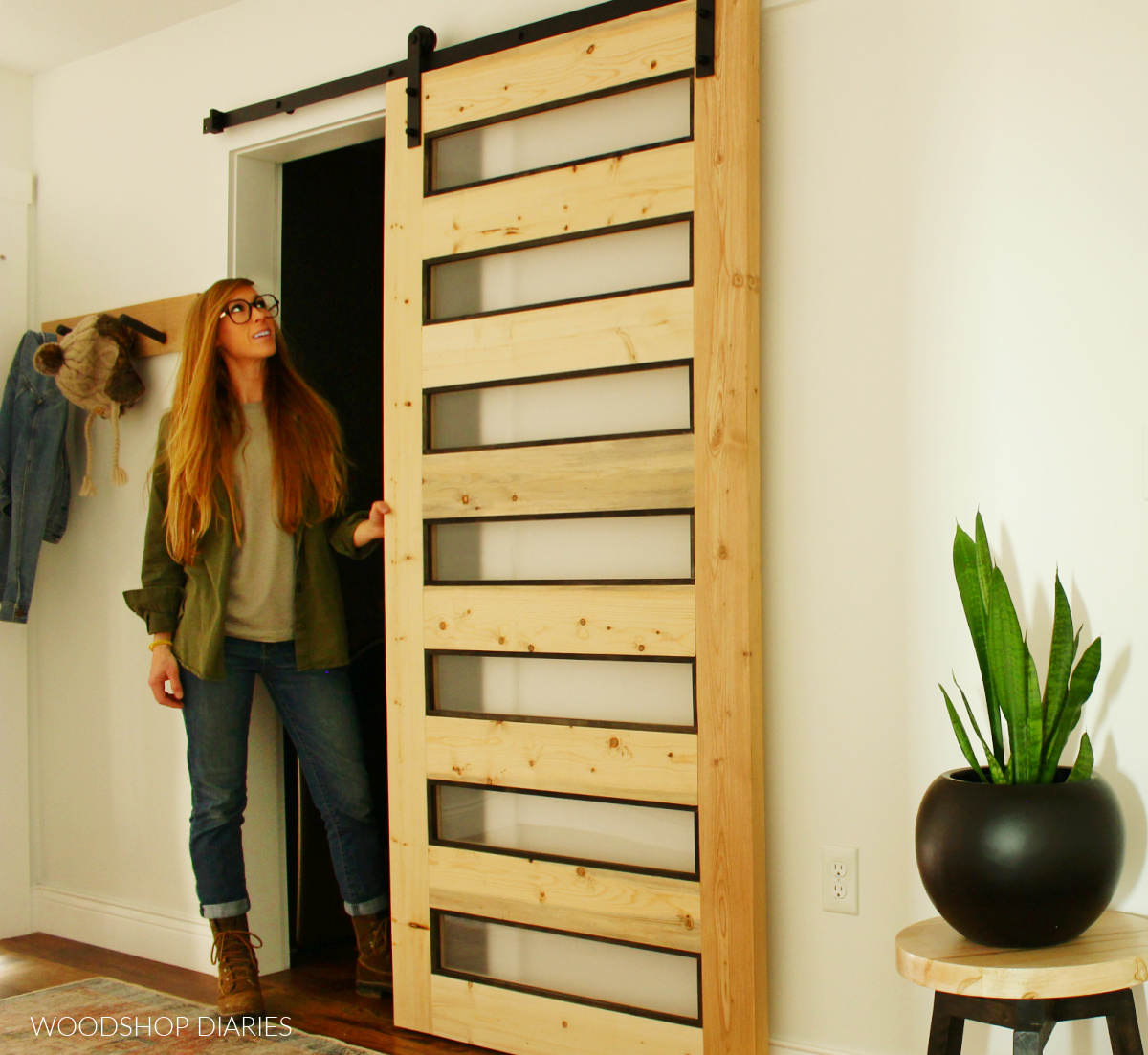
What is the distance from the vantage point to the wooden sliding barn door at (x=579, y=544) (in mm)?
1917

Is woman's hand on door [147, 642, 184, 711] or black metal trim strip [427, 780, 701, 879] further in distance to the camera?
woman's hand on door [147, 642, 184, 711]

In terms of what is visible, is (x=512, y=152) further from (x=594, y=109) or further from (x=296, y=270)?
(x=296, y=270)

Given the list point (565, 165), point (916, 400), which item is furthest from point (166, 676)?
point (916, 400)

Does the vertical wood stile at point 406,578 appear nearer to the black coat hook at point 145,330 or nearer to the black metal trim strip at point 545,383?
the black metal trim strip at point 545,383

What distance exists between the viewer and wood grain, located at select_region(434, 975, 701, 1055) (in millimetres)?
1979

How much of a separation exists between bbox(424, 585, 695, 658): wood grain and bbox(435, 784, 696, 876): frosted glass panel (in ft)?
0.99

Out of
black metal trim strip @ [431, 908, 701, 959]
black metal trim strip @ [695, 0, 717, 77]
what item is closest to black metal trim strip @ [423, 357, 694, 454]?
black metal trim strip @ [695, 0, 717, 77]

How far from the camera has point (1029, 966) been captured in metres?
1.38

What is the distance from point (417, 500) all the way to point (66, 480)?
125 centimetres

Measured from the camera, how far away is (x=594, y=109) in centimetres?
212

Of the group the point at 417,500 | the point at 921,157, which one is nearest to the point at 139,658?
the point at 417,500

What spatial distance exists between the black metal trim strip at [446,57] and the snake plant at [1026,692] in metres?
1.23

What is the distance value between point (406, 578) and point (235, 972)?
0.95 m

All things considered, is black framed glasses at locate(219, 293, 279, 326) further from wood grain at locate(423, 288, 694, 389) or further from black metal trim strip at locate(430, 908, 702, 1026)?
black metal trim strip at locate(430, 908, 702, 1026)
